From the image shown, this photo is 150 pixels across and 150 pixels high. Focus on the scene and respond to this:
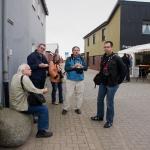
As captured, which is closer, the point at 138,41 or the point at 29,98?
the point at 29,98

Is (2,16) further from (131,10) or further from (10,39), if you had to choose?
(131,10)

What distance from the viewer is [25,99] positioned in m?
6.96

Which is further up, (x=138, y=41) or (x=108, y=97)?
(x=138, y=41)

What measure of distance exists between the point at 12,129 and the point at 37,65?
301 centimetres

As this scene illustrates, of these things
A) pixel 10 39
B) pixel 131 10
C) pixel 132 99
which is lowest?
pixel 132 99

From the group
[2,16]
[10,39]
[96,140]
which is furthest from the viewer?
[10,39]

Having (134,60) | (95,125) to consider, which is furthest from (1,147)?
(134,60)

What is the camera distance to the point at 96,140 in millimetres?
6855

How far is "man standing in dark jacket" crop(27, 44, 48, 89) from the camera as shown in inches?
351

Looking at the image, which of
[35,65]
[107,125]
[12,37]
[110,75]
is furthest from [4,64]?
[107,125]

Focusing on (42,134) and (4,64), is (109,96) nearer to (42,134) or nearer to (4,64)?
(42,134)

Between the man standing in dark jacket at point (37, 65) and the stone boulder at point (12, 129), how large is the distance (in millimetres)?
2449

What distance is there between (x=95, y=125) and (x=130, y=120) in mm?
1178

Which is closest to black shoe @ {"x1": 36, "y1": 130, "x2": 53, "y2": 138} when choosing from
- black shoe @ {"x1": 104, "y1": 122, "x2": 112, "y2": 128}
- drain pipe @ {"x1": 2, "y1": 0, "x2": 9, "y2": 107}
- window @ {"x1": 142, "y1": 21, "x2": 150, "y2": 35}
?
drain pipe @ {"x1": 2, "y1": 0, "x2": 9, "y2": 107}
